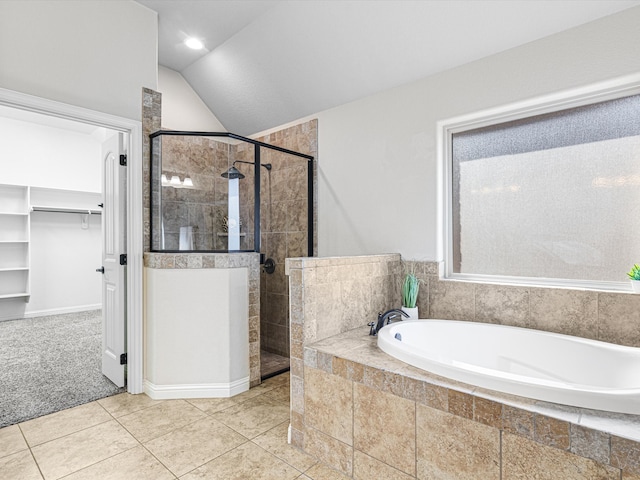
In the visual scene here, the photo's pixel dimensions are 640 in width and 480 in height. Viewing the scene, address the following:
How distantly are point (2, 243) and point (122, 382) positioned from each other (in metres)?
3.74

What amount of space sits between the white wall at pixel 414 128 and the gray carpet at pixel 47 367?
2.20 metres

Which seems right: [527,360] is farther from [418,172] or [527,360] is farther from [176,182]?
[176,182]

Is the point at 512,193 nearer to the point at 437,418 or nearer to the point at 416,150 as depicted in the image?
the point at 416,150

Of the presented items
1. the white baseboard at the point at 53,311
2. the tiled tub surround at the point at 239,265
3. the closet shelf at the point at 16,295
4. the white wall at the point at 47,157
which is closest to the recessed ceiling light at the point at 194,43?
the tiled tub surround at the point at 239,265

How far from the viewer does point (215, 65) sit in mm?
3459

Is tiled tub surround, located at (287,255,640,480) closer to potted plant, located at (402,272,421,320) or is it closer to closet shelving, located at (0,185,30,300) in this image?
potted plant, located at (402,272,421,320)

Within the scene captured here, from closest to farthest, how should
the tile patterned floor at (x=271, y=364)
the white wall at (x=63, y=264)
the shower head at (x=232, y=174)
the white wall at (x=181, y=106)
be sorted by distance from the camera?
the shower head at (x=232, y=174)
the tile patterned floor at (x=271, y=364)
the white wall at (x=181, y=106)
the white wall at (x=63, y=264)

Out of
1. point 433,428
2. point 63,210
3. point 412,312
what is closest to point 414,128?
point 412,312

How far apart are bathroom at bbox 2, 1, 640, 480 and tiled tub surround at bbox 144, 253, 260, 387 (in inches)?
29.1

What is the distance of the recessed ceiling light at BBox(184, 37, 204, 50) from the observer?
10.4 feet

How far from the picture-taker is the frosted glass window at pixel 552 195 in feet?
6.72

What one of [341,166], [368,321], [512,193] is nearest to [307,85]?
[341,166]

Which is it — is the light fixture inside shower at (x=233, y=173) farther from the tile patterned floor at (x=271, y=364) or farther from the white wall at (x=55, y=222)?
the white wall at (x=55, y=222)

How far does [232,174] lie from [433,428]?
2.23 m
